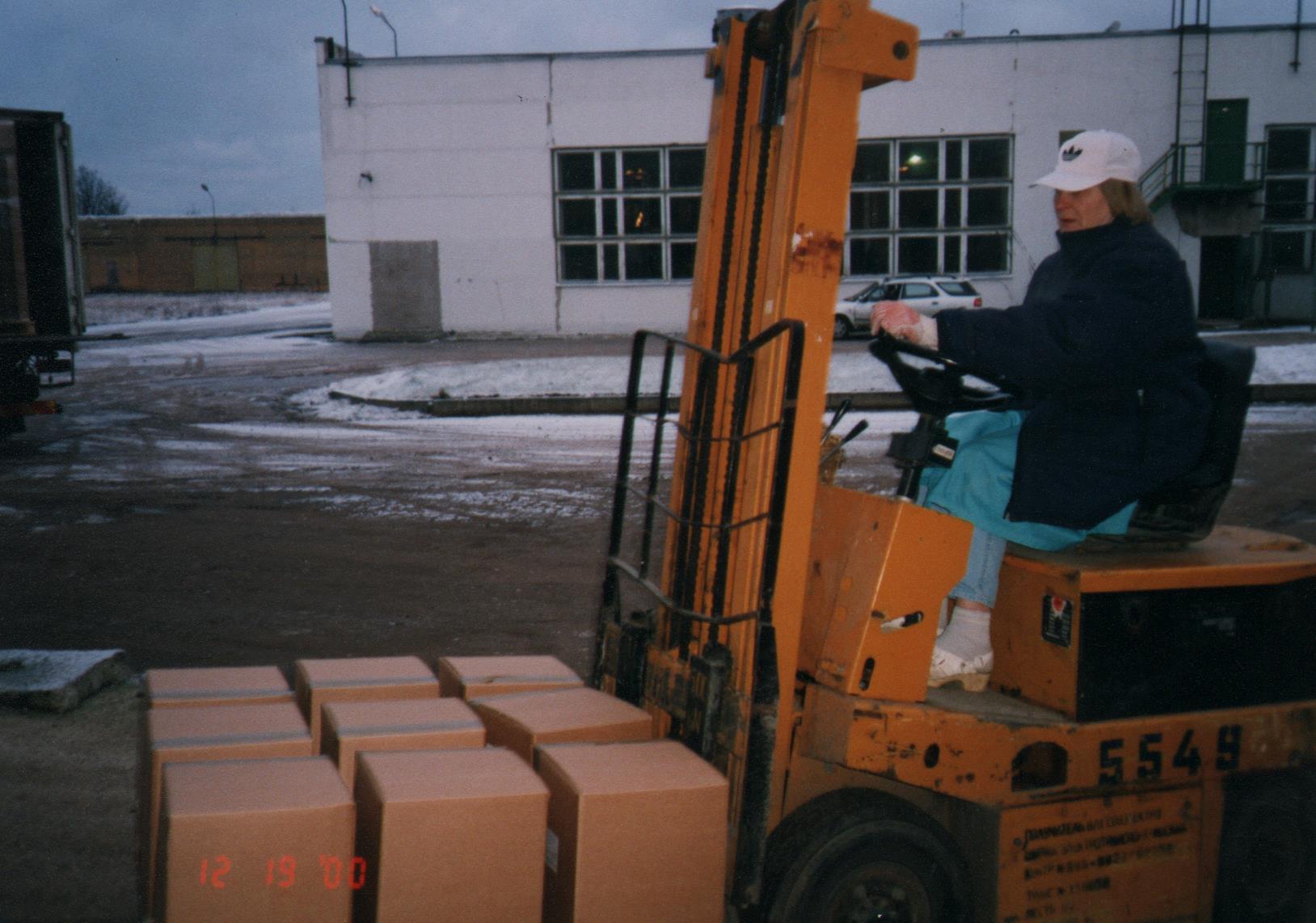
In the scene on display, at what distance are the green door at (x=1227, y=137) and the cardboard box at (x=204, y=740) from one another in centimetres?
3351

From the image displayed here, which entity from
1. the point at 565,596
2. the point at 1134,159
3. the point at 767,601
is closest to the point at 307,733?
the point at 767,601

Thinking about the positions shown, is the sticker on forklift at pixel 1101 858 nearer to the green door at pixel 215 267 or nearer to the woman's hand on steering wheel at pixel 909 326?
the woman's hand on steering wheel at pixel 909 326

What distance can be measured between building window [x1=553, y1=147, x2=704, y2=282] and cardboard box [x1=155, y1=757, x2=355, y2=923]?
102ft

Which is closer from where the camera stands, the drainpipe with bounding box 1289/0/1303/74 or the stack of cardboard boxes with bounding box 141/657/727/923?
the stack of cardboard boxes with bounding box 141/657/727/923

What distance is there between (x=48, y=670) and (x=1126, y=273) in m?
4.69

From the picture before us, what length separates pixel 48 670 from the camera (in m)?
5.34

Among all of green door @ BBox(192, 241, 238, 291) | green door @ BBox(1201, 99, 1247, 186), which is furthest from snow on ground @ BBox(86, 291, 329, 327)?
green door @ BBox(1201, 99, 1247, 186)

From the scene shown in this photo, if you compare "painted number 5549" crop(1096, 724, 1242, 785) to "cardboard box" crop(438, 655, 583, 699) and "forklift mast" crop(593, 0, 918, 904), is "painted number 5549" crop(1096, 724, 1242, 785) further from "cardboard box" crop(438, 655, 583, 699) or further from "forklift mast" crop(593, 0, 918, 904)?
"cardboard box" crop(438, 655, 583, 699)

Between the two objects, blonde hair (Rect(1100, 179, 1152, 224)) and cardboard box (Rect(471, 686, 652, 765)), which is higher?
blonde hair (Rect(1100, 179, 1152, 224))

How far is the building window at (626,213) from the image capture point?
1300 inches

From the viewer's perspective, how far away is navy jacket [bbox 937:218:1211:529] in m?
3.09

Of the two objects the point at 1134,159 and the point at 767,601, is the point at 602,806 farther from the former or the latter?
the point at 1134,159

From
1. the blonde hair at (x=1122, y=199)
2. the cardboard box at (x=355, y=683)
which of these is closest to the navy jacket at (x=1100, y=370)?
the blonde hair at (x=1122, y=199)

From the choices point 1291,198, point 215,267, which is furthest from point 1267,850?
point 215,267
